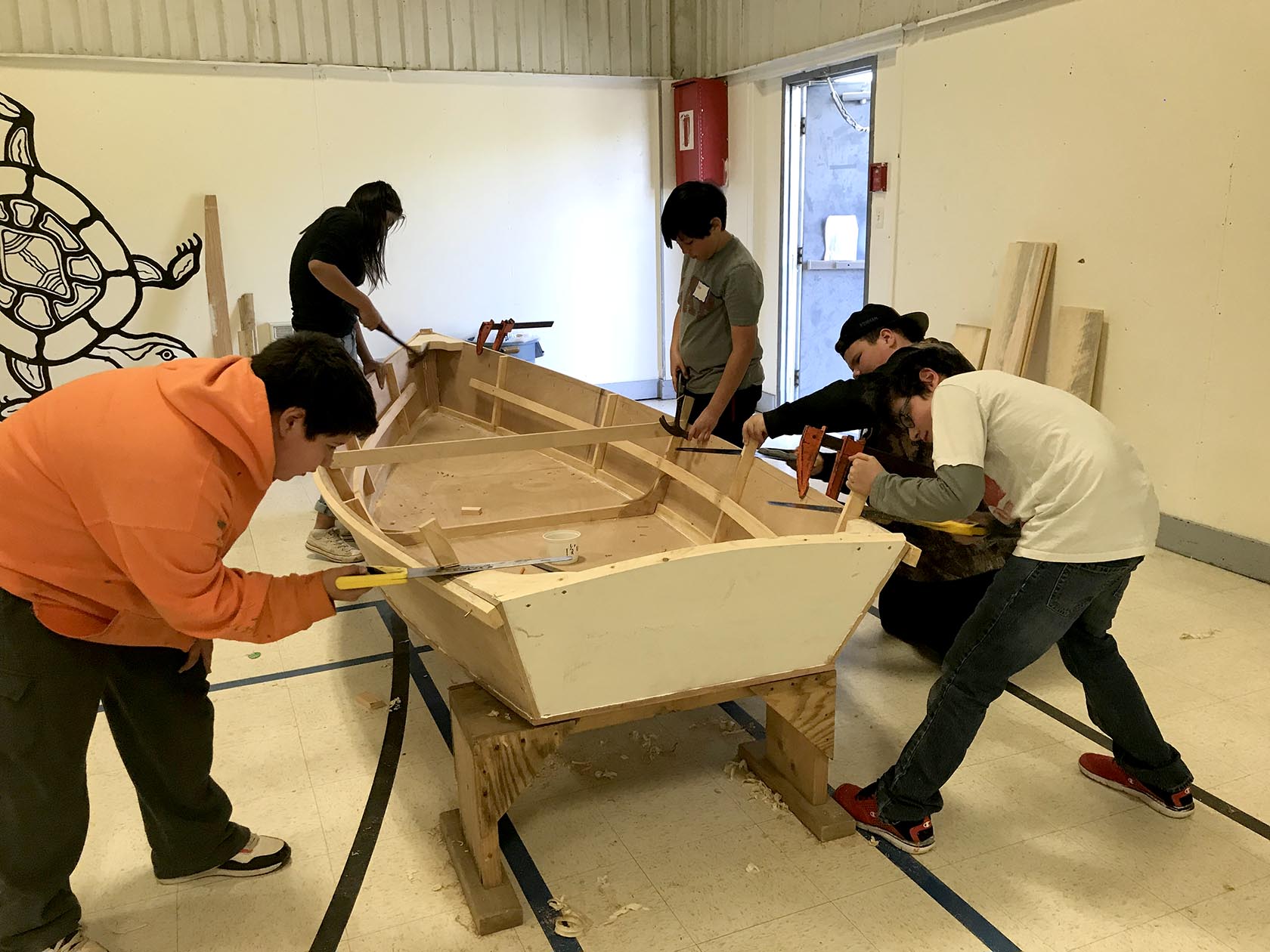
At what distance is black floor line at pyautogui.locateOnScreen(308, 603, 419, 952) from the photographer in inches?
81.4

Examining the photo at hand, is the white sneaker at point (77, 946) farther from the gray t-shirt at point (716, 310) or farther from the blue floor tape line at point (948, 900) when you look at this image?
the gray t-shirt at point (716, 310)

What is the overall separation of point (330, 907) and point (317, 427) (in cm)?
115

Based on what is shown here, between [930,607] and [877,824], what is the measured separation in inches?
42.6

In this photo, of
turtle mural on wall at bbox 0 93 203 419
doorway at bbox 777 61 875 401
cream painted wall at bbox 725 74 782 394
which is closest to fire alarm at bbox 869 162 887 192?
doorway at bbox 777 61 875 401

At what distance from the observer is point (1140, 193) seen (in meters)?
4.22

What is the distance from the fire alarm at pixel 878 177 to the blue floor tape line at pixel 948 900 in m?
4.50

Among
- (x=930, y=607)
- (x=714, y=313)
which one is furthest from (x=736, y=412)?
(x=930, y=607)

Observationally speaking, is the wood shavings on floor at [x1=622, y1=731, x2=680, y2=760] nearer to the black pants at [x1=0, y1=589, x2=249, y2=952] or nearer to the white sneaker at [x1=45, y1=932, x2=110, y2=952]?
the black pants at [x1=0, y1=589, x2=249, y2=952]

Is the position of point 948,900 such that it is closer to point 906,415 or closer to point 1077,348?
point 906,415

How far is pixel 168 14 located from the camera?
6.09 meters

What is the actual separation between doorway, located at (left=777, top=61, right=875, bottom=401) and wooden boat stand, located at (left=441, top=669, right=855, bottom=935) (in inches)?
195

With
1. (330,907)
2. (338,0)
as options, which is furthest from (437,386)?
(330,907)

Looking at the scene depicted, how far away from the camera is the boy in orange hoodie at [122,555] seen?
1599mm

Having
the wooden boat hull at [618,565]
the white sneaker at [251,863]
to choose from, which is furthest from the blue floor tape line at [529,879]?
the white sneaker at [251,863]
